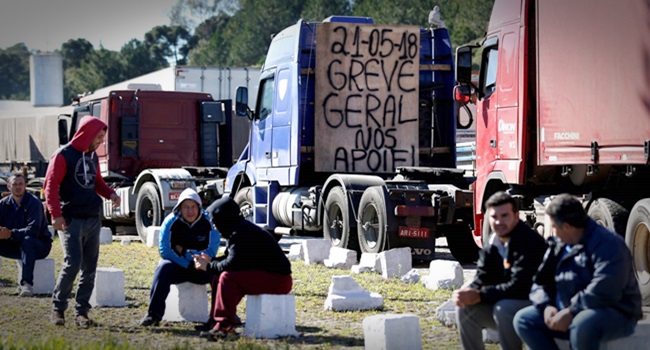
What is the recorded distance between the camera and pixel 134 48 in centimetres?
12375

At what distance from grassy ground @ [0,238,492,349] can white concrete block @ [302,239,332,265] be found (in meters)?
1.63

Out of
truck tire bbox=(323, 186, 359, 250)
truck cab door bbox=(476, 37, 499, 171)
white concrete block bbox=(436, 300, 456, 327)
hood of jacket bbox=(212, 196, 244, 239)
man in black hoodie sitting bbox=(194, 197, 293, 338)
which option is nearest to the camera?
man in black hoodie sitting bbox=(194, 197, 293, 338)

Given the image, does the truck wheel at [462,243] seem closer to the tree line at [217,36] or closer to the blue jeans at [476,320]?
the blue jeans at [476,320]

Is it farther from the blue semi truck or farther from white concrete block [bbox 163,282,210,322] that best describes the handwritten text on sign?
white concrete block [bbox 163,282,210,322]

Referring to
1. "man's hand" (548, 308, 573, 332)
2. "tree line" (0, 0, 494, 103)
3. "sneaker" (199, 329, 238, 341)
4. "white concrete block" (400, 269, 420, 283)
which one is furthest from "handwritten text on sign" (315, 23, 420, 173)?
"tree line" (0, 0, 494, 103)

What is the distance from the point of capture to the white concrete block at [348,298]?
39.9ft

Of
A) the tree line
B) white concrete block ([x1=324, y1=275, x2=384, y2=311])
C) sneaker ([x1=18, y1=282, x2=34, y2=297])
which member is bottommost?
sneaker ([x1=18, y1=282, x2=34, y2=297])

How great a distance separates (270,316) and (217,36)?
356ft

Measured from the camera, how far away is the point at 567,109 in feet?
44.9

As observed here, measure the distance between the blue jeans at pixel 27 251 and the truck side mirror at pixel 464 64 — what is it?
5.42 metres

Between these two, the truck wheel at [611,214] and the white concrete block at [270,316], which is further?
the truck wheel at [611,214]

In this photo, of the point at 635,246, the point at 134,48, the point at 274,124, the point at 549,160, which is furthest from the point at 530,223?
the point at 134,48

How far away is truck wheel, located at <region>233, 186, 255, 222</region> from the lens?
70.3 feet

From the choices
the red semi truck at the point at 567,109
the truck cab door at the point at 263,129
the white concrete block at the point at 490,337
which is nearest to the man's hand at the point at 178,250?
the white concrete block at the point at 490,337
